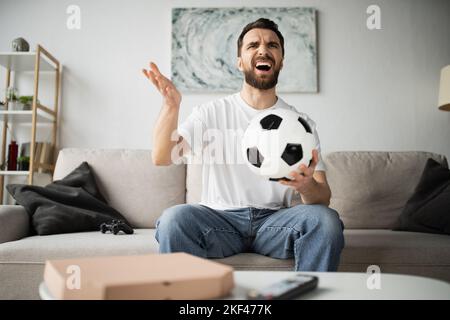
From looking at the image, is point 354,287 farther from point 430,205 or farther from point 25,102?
point 25,102

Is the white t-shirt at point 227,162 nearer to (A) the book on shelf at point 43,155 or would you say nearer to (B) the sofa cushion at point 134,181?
(B) the sofa cushion at point 134,181

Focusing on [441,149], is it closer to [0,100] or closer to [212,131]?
[212,131]

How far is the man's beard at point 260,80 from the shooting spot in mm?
1424

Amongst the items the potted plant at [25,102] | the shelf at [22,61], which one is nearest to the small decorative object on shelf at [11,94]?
the potted plant at [25,102]

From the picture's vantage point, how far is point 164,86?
1154 mm

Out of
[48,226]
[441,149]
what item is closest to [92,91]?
[48,226]

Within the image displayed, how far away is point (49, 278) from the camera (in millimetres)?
578

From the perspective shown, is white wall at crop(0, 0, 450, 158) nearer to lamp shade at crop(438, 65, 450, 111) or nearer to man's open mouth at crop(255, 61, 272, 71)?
lamp shade at crop(438, 65, 450, 111)

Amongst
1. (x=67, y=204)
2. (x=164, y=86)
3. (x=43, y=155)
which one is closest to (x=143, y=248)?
(x=67, y=204)

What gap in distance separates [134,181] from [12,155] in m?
0.99

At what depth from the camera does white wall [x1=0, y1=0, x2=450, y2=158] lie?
8.39 feet

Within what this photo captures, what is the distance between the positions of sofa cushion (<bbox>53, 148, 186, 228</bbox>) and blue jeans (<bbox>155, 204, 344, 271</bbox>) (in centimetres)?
72

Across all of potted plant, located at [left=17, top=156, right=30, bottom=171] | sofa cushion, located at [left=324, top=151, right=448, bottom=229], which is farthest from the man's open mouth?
potted plant, located at [left=17, top=156, right=30, bottom=171]
